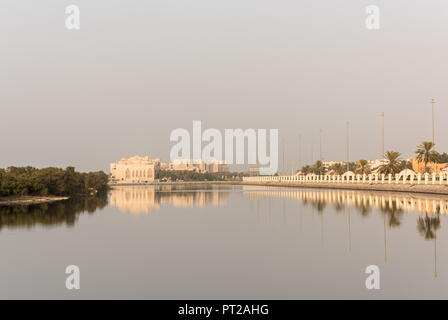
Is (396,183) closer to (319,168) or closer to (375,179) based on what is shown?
(375,179)

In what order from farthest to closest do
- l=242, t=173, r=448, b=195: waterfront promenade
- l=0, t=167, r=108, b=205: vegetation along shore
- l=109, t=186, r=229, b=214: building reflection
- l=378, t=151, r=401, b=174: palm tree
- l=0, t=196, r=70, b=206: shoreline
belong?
l=378, t=151, r=401, b=174: palm tree, l=242, t=173, r=448, b=195: waterfront promenade, l=0, t=167, r=108, b=205: vegetation along shore, l=0, t=196, r=70, b=206: shoreline, l=109, t=186, r=229, b=214: building reflection

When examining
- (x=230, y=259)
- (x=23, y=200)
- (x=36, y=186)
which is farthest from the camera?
(x=36, y=186)

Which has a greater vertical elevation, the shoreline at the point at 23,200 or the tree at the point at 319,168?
the tree at the point at 319,168

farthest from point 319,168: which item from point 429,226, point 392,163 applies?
point 429,226

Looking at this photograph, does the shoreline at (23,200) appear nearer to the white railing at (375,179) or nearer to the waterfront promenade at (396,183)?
the waterfront promenade at (396,183)

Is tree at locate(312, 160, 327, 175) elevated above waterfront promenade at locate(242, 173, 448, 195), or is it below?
above

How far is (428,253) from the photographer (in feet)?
40.3

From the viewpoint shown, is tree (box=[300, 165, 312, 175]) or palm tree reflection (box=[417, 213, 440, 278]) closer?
palm tree reflection (box=[417, 213, 440, 278])

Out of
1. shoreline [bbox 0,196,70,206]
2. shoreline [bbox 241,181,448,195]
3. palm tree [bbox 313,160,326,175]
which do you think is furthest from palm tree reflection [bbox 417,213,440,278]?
palm tree [bbox 313,160,326,175]

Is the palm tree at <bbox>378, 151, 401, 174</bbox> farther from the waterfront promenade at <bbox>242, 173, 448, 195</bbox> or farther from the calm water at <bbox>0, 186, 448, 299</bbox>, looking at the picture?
the calm water at <bbox>0, 186, 448, 299</bbox>

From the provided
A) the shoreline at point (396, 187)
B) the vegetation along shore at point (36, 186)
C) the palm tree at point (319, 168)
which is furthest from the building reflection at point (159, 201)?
the palm tree at point (319, 168)
